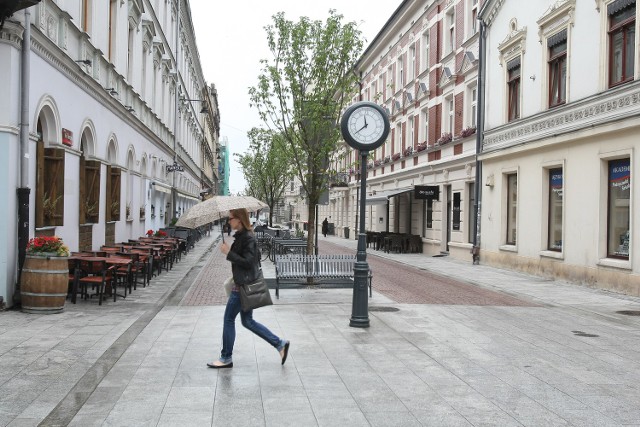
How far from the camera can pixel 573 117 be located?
1636 cm

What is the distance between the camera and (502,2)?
820 inches

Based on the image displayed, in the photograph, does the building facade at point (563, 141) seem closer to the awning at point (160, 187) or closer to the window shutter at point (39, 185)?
the window shutter at point (39, 185)

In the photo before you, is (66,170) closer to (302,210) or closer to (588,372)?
(588,372)

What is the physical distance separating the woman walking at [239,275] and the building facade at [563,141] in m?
10.1

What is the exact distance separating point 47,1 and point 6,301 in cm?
514

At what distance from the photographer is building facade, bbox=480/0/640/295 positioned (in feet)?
47.3

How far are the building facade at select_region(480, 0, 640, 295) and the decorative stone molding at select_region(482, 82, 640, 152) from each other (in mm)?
31

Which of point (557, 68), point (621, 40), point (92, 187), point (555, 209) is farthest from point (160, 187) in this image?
point (621, 40)

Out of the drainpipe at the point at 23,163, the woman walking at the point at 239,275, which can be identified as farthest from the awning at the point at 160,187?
the woman walking at the point at 239,275

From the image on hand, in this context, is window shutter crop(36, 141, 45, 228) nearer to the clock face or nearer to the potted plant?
the potted plant

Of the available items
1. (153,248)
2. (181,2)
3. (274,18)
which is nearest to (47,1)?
(274,18)

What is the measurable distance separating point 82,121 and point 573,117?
12.0m

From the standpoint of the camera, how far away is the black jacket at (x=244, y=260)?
656 centimetres

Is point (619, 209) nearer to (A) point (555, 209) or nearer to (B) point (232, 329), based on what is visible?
(A) point (555, 209)
